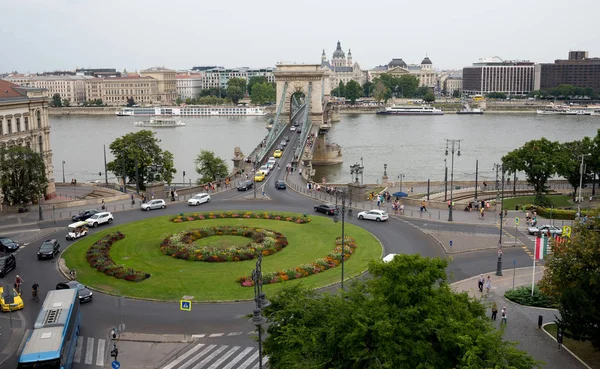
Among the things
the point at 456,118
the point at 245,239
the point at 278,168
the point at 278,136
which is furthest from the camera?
the point at 456,118

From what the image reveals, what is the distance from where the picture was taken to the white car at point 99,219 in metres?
44.0

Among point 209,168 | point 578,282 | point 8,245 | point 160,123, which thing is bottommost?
point 8,245

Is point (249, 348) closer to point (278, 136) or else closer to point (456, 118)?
point (278, 136)

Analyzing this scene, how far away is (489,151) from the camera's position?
10644 centimetres

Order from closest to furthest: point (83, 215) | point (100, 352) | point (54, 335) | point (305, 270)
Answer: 1. point (54, 335)
2. point (100, 352)
3. point (305, 270)
4. point (83, 215)

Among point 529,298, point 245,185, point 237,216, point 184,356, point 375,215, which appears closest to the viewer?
point 184,356

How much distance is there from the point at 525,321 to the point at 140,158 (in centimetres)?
4703

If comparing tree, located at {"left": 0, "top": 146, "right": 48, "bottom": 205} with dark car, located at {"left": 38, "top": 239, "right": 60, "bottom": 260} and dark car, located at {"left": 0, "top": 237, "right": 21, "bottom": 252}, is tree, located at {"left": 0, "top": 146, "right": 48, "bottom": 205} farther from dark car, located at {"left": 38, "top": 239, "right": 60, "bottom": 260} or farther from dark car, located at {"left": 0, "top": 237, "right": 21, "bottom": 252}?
dark car, located at {"left": 38, "top": 239, "right": 60, "bottom": 260}

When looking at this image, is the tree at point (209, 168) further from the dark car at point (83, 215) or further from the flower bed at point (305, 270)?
the flower bed at point (305, 270)

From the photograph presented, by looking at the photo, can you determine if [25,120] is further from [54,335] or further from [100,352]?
[54,335]

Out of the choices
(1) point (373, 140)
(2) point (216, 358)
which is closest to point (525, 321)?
(2) point (216, 358)

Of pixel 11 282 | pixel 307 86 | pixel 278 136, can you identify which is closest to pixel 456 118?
pixel 307 86

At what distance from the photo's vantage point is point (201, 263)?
35344mm

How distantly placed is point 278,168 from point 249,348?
46725 mm
